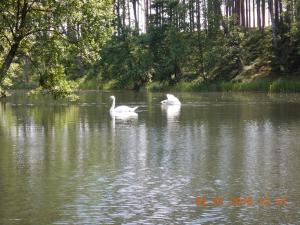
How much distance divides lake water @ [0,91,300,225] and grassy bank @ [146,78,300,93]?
3979 cm

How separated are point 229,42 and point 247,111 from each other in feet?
140

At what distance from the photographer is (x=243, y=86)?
8319cm

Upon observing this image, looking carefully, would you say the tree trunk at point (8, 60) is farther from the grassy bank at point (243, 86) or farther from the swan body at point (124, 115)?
the grassy bank at point (243, 86)

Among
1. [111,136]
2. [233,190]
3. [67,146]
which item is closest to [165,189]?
[233,190]

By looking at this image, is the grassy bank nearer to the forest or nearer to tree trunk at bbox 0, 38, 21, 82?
the forest

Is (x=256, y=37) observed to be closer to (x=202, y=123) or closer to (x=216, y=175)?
(x=202, y=123)

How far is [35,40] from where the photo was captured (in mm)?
30109
